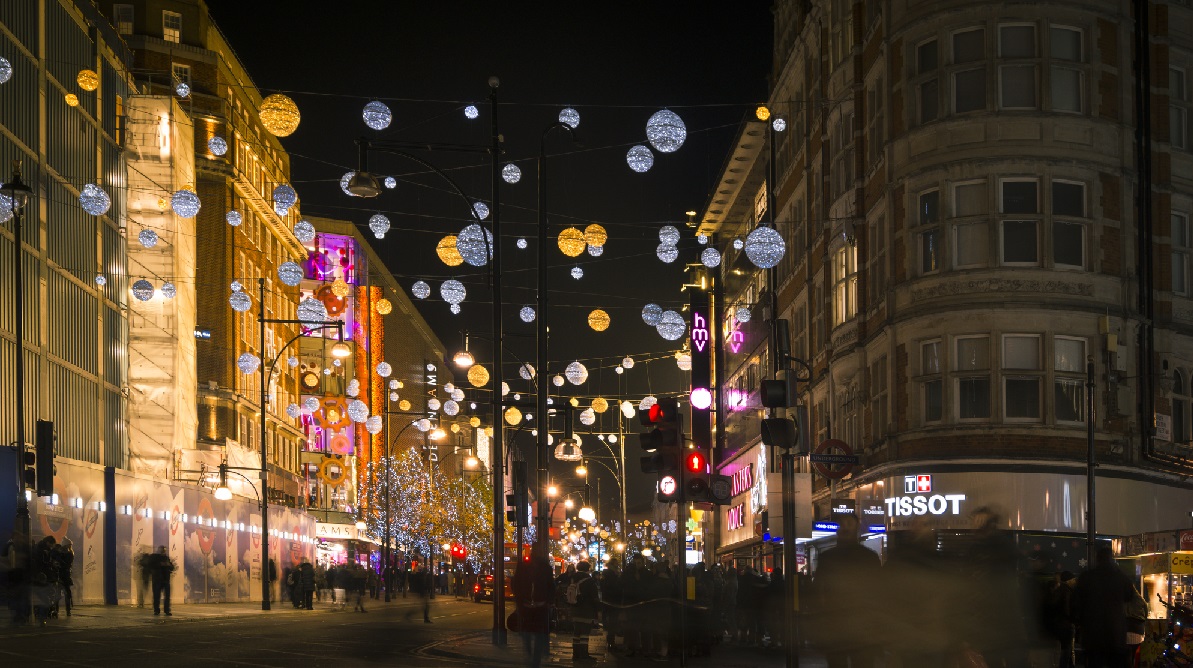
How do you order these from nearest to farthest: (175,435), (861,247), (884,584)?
(884,584)
(861,247)
(175,435)

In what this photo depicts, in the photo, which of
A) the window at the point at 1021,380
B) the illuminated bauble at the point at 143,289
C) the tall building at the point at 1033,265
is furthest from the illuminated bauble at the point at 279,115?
the window at the point at 1021,380

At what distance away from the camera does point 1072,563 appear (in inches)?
1219

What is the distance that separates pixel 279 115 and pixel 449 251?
5351 millimetres

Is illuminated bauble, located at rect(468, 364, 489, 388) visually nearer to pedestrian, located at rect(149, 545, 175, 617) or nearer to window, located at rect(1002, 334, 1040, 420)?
pedestrian, located at rect(149, 545, 175, 617)

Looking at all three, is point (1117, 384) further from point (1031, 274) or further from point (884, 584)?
point (884, 584)

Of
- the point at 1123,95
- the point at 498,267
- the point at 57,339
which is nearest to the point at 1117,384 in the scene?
the point at 1123,95

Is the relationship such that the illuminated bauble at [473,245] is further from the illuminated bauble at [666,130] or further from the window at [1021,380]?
the window at [1021,380]

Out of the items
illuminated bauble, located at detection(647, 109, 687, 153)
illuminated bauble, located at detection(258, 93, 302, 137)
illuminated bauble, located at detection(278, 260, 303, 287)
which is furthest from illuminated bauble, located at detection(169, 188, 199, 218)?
illuminated bauble, located at detection(647, 109, 687, 153)

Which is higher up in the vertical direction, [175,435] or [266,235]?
[266,235]

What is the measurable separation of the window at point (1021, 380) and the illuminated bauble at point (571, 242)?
8724 millimetres

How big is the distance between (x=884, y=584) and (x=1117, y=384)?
21.6 m

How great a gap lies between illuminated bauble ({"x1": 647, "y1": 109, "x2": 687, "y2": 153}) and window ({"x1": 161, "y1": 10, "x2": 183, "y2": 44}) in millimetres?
54572

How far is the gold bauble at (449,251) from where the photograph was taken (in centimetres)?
3098

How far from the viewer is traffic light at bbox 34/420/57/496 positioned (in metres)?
30.4
